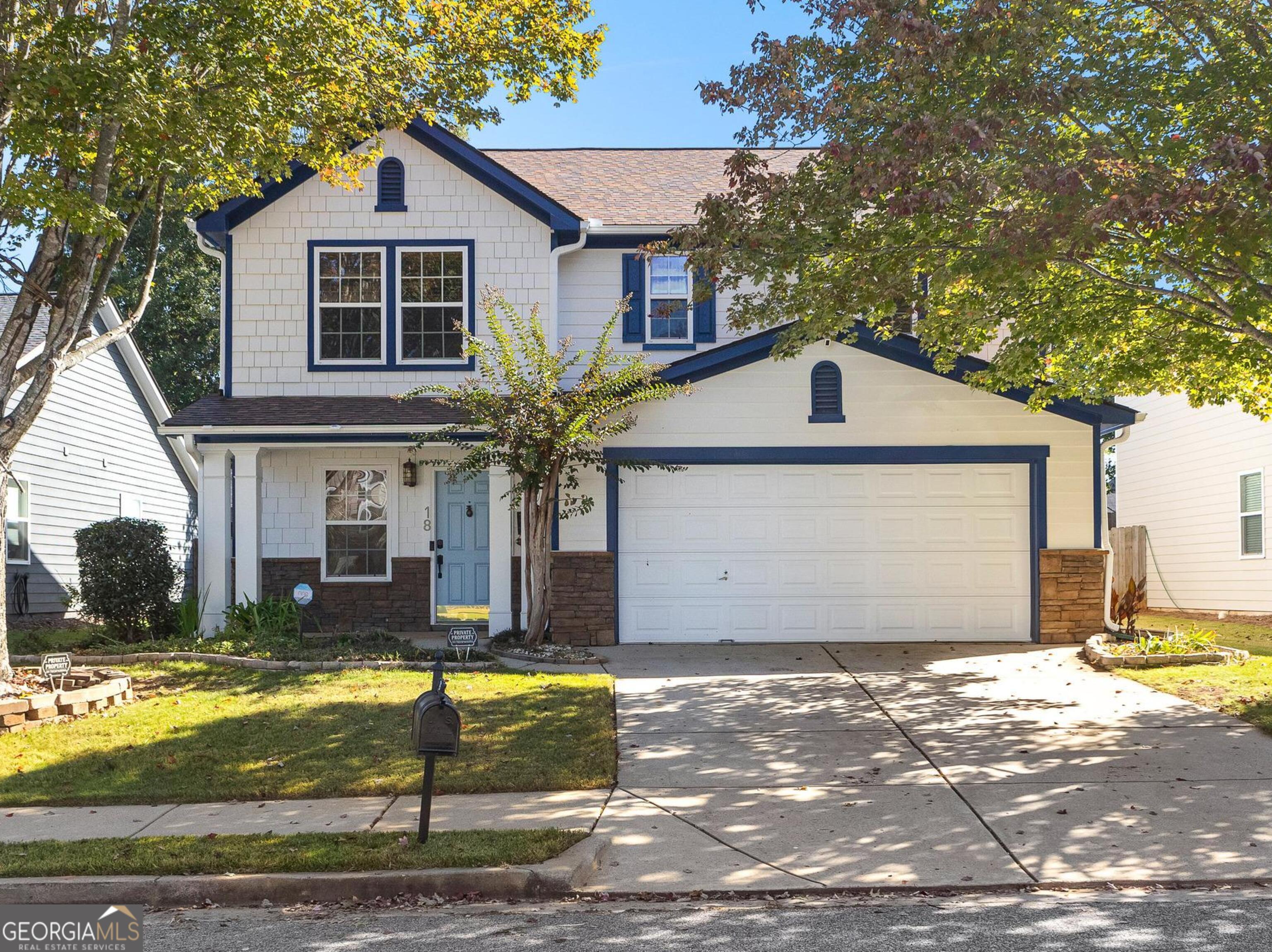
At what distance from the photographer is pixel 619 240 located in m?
16.8

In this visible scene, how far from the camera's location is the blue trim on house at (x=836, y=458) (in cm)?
1472

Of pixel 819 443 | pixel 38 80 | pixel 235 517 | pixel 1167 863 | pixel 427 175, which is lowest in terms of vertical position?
pixel 1167 863

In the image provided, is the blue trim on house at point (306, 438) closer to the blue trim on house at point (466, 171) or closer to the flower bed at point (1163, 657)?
the blue trim on house at point (466, 171)

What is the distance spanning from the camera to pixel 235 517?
15.3 metres

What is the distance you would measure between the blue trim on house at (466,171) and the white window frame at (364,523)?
3.57m

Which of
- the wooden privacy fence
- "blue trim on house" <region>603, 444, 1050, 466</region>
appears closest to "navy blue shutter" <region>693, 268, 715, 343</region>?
"blue trim on house" <region>603, 444, 1050, 466</region>

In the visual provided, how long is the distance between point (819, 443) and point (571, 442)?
338 centimetres

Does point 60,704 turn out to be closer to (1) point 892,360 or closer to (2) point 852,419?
(2) point 852,419

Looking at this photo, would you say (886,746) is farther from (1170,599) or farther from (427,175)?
(1170,599)

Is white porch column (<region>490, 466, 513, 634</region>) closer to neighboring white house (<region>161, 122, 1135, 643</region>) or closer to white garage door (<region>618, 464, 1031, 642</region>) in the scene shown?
neighboring white house (<region>161, 122, 1135, 643</region>)

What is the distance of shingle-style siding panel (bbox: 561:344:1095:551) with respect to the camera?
48.4ft

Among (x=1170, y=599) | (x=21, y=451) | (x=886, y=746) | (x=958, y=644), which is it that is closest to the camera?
(x=886, y=746)

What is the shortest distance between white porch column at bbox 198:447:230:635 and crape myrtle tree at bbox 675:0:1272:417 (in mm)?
7608

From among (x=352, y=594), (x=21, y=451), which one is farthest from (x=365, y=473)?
(x=21, y=451)
